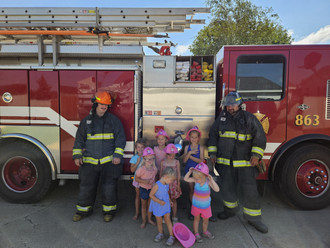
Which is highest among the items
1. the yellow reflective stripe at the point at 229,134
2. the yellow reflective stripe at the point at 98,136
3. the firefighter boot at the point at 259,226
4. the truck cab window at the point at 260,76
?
the truck cab window at the point at 260,76

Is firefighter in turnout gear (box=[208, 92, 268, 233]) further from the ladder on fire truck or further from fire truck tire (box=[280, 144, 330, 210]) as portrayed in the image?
the ladder on fire truck

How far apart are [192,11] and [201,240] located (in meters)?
3.27

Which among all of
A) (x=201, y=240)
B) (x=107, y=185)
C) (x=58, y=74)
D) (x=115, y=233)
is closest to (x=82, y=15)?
(x=58, y=74)

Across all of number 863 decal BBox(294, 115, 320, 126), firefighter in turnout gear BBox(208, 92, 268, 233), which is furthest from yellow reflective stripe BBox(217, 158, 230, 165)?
number 863 decal BBox(294, 115, 320, 126)

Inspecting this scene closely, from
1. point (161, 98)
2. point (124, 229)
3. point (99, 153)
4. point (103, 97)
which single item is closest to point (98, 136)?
point (99, 153)

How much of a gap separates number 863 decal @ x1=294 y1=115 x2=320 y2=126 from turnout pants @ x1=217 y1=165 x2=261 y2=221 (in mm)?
1039

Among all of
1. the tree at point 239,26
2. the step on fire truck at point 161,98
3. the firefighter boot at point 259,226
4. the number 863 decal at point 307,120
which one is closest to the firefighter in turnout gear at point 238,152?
the firefighter boot at point 259,226

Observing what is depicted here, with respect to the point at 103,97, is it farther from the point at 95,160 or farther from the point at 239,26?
the point at 239,26

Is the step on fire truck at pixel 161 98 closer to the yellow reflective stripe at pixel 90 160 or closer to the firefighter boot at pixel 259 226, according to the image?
the yellow reflective stripe at pixel 90 160

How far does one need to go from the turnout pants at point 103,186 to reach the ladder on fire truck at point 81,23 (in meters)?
1.97

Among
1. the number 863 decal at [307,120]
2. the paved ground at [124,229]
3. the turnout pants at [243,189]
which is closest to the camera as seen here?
the paved ground at [124,229]

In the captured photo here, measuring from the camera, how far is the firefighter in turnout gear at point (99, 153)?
136 inches

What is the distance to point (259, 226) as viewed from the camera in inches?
126

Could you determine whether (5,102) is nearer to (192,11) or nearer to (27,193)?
(27,193)
